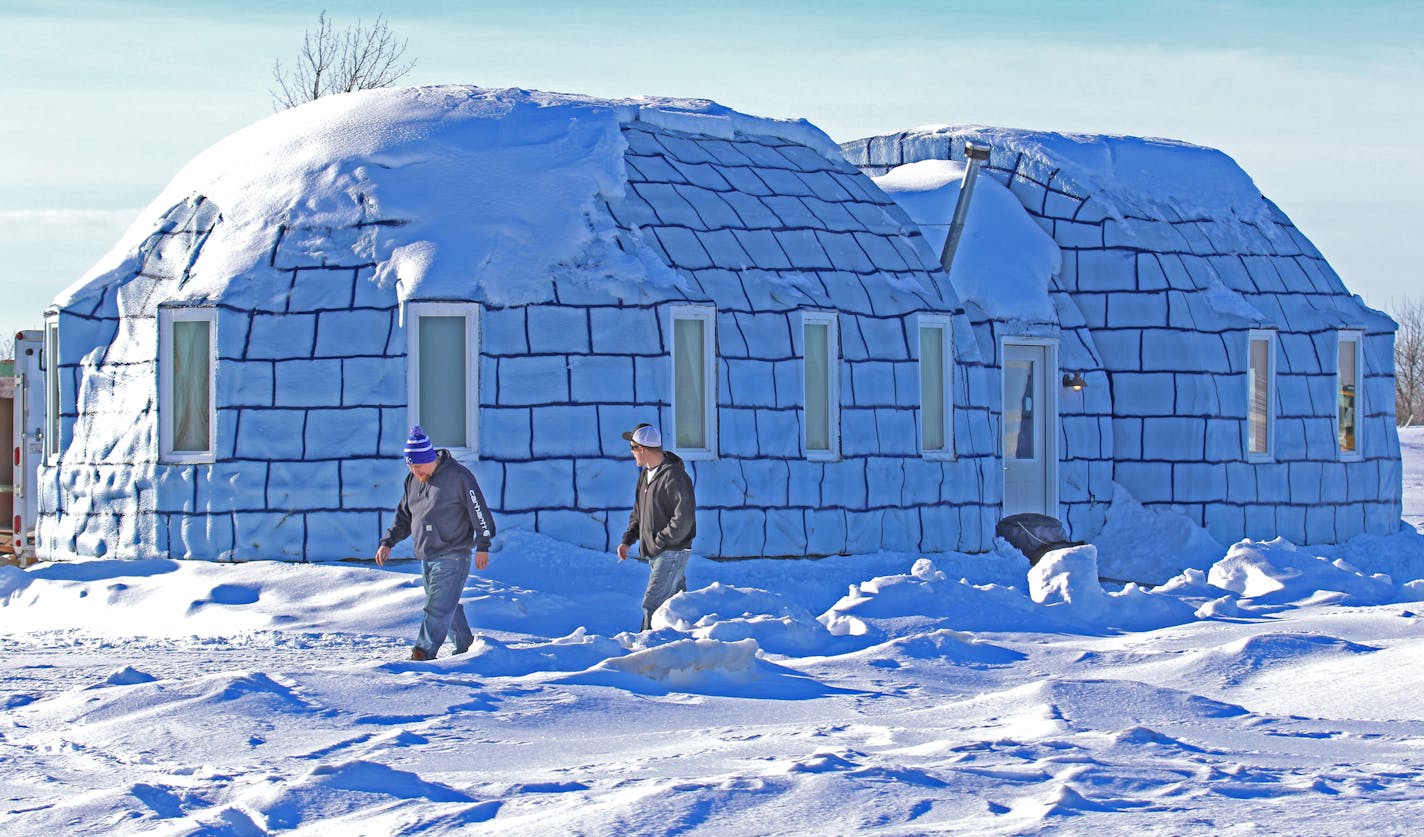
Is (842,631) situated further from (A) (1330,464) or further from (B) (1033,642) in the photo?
(A) (1330,464)

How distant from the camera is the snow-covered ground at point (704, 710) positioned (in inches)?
226

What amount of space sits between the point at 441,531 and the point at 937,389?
6.86m

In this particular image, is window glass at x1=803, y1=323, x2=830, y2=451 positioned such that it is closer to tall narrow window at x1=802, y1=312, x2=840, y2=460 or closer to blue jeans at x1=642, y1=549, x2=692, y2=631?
tall narrow window at x1=802, y1=312, x2=840, y2=460

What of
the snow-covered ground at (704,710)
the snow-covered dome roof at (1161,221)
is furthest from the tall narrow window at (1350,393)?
the snow-covered ground at (704,710)

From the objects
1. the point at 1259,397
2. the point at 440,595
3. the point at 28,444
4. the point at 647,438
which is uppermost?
the point at 1259,397

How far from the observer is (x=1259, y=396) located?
17438 mm

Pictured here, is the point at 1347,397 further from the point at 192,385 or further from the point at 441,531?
the point at 441,531

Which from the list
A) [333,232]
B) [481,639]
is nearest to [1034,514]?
[333,232]

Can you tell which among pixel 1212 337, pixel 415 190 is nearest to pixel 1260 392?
pixel 1212 337

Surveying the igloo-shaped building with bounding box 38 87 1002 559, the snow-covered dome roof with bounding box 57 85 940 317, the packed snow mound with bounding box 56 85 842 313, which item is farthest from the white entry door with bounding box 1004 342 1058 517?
A: the packed snow mound with bounding box 56 85 842 313

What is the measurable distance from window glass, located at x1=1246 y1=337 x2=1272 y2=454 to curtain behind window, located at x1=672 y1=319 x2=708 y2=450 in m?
6.12

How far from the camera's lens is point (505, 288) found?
43.3ft

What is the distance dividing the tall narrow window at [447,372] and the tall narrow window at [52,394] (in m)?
3.15

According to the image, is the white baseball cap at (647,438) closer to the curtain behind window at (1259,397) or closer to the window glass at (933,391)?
the window glass at (933,391)
